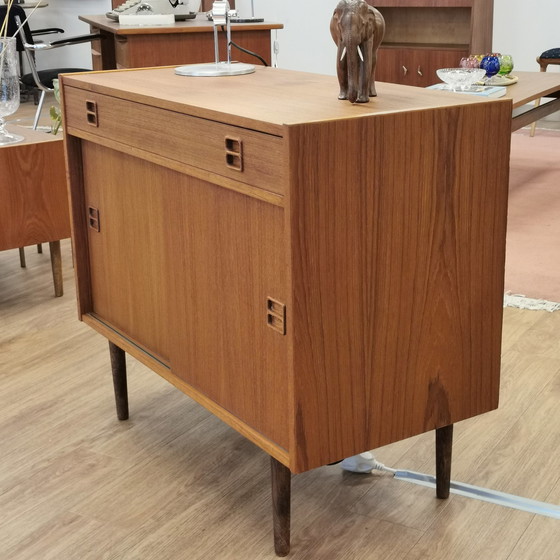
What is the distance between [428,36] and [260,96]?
5.75 m

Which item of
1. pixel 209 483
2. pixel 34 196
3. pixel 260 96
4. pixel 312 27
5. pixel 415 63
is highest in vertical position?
pixel 260 96

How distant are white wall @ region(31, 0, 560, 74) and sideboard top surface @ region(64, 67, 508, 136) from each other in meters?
5.14

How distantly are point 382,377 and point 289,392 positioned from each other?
0.19 meters

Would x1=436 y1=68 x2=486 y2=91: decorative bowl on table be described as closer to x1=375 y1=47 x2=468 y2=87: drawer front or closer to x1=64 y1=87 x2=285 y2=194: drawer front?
x1=375 y1=47 x2=468 y2=87: drawer front

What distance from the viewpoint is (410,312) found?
1.64 meters

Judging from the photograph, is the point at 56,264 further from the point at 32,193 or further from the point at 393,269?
the point at 393,269

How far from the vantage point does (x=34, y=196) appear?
3.28m

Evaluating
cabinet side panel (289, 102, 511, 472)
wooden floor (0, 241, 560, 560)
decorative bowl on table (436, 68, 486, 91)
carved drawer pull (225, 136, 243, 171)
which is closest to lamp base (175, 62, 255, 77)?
carved drawer pull (225, 136, 243, 171)

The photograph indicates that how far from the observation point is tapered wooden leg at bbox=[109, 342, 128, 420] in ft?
7.72

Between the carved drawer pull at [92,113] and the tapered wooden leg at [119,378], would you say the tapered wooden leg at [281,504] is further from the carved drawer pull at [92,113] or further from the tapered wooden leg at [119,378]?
the carved drawer pull at [92,113]

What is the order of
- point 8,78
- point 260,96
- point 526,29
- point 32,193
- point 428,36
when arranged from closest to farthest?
point 260,96 → point 8,78 → point 32,193 → point 526,29 → point 428,36

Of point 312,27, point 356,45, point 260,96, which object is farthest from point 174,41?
point 312,27

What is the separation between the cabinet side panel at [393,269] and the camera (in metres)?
1.48

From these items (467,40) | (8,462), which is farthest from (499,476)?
(467,40)
